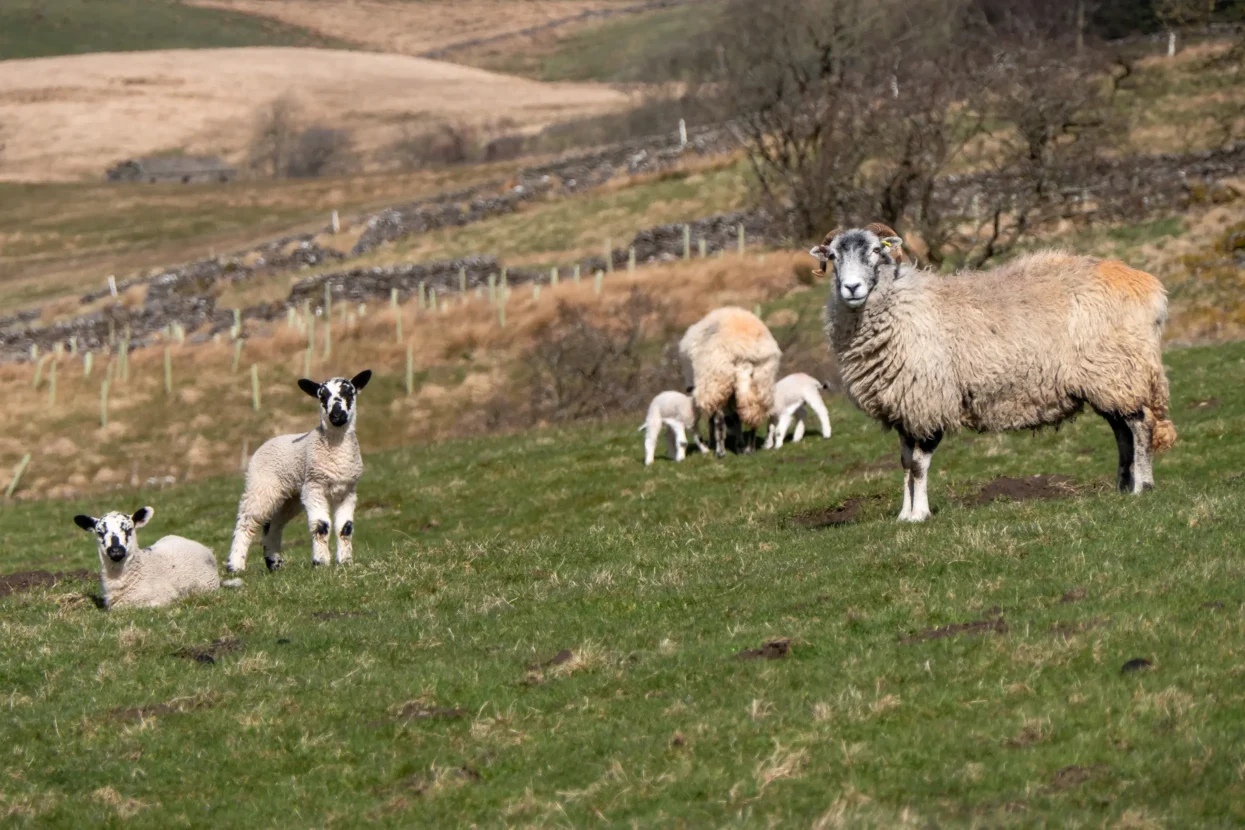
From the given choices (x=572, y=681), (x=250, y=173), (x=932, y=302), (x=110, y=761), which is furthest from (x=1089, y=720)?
(x=250, y=173)

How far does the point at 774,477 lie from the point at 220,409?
23659 mm

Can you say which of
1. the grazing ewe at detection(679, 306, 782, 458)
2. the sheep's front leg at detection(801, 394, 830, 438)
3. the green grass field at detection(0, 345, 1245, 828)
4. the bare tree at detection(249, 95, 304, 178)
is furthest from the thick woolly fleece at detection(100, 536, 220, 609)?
the bare tree at detection(249, 95, 304, 178)

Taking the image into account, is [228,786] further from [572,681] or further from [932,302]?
[932,302]

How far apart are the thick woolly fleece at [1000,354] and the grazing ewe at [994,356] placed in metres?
0.01

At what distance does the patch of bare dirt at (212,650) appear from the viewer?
1196 centimetres

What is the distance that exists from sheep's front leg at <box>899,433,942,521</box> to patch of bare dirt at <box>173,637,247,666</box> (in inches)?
261

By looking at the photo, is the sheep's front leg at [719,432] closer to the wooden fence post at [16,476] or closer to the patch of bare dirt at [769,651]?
the patch of bare dirt at [769,651]

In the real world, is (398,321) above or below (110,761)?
below

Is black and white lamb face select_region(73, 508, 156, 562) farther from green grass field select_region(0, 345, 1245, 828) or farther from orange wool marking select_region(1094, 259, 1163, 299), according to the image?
orange wool marking select_region(1094, 259, 1163, 299)

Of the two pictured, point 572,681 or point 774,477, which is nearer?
point 572,681

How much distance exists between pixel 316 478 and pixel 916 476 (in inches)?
255

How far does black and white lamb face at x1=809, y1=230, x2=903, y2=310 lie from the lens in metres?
14.9

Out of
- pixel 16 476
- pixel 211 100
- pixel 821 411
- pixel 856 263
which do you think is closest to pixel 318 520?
pixel 856 263

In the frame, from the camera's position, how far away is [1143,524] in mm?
12773
